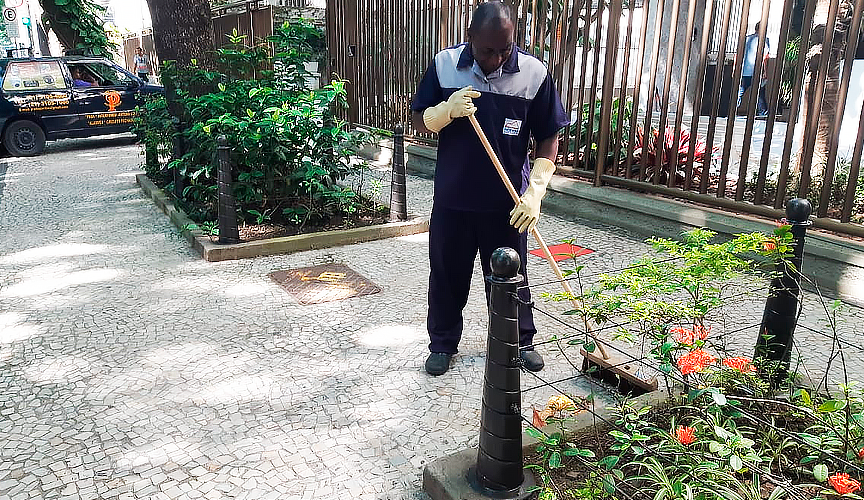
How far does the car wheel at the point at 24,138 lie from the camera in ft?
37.8

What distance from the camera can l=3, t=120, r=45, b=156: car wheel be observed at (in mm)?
11508

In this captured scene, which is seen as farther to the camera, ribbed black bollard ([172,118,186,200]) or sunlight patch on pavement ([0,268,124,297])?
ribbed black bollard ([172,118,186,200])

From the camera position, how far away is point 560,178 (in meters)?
7.32

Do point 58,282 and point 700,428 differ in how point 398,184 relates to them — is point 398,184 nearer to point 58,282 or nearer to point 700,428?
point 58,282

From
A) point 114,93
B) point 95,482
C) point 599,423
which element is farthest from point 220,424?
point 114,93

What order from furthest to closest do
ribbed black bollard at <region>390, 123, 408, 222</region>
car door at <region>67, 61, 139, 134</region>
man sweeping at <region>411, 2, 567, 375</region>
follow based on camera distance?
car door at <region>67, 61, 139, 134</region>
ribbed black bollard at <region>390, 123, 408, 222</region>
man sweeping at <region>411, 2, 567, 375</region>

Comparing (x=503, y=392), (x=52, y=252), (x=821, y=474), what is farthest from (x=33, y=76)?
(x=821, y=474)

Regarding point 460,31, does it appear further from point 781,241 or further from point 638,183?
point 781,241

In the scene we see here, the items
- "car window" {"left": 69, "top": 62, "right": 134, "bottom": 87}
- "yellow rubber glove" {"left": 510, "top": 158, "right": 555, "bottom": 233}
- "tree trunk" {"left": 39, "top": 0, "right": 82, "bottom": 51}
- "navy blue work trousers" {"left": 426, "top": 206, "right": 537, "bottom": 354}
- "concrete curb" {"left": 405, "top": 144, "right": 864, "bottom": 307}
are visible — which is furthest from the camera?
"tree trunk" {"left": 39, "top": 0, "right": 82, "bottom": 51}

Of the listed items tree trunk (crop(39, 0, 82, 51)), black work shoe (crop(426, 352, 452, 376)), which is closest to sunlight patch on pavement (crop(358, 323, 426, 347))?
black work shoe (crop(426, 352, 452, 376))

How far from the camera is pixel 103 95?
12.2 meters

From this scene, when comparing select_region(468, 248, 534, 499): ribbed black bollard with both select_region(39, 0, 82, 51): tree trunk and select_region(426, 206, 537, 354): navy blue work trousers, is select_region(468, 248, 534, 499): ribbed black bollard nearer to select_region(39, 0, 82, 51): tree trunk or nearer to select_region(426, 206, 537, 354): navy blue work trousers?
select_region(426, 206, 537, 354): navy blue work trousers

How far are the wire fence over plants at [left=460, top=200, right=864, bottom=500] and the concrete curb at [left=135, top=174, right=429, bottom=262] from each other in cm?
359

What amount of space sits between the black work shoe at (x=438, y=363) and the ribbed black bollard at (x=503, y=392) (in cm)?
123
